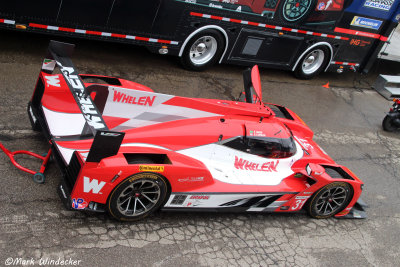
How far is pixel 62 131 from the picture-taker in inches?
207

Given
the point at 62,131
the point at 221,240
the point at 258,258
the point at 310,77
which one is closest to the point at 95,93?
the point at 62,131

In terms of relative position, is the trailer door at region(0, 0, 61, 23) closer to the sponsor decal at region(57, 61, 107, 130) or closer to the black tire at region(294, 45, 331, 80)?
the sponsor decal at region(57, 61, 107, 130)

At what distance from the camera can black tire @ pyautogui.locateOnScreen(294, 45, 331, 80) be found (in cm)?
1141

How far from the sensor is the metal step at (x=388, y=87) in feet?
40.9

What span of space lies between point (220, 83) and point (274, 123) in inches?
165

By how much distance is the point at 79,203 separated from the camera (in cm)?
455

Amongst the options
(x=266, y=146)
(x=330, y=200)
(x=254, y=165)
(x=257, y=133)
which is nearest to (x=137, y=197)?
(x=254, y=165)

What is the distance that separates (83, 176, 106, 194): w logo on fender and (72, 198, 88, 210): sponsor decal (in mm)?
145

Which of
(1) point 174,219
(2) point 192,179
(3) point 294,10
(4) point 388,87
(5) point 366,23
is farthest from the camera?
(4) point 388,87

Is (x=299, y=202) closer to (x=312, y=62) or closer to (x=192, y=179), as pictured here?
(x=192, y=179)

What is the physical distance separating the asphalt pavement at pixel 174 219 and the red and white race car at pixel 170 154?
0.27 metres

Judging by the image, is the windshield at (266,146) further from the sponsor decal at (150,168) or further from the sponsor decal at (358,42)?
the sponsor decal at (358,42)

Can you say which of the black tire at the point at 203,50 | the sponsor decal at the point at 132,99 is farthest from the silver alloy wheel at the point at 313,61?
the sponsor decal at the point at 132,99

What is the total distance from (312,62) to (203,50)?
366 centimetres
